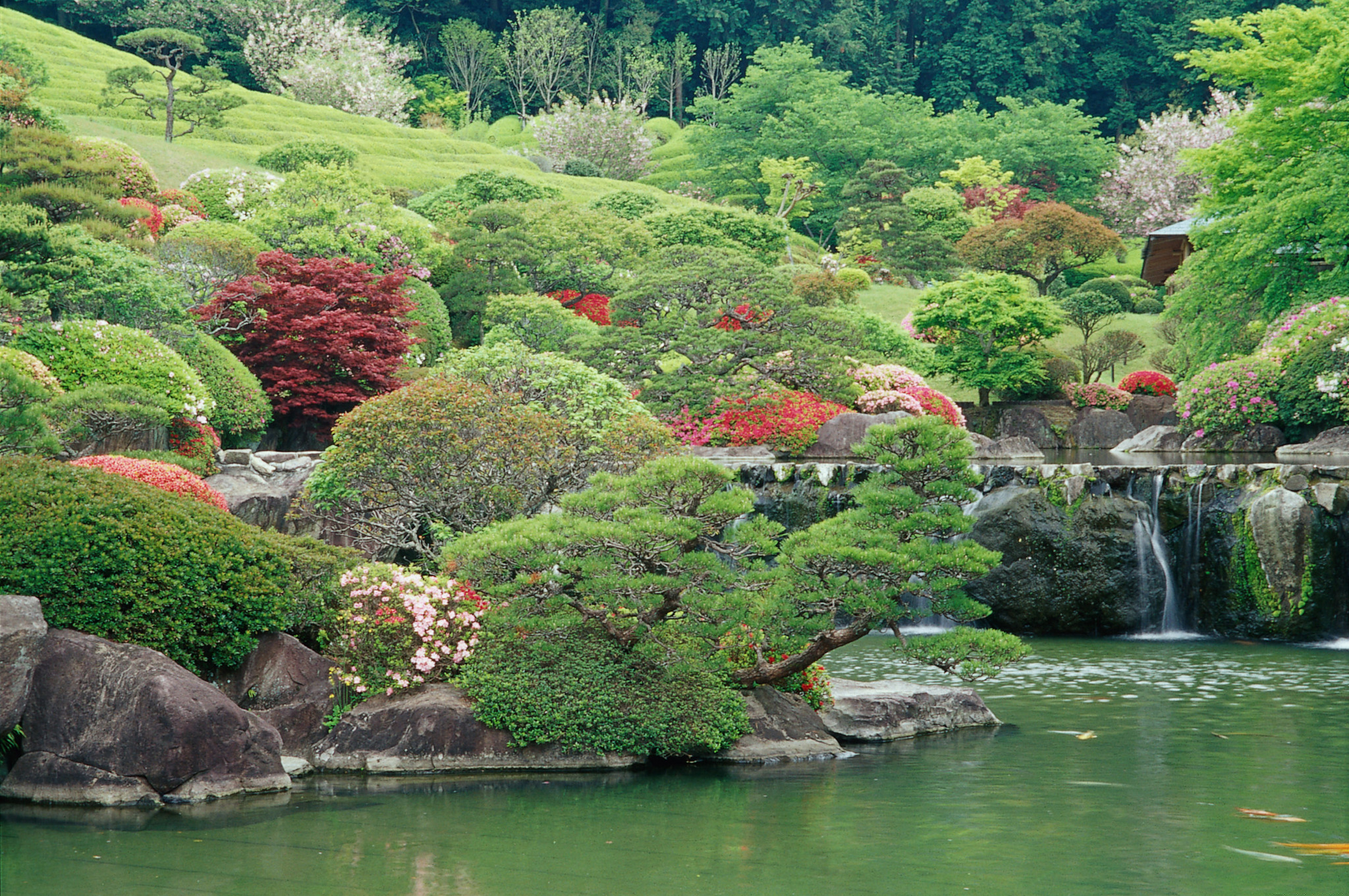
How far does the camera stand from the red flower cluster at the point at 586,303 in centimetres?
2786

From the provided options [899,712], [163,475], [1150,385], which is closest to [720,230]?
[1150,385]

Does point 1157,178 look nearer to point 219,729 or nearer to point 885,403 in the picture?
point 885,403

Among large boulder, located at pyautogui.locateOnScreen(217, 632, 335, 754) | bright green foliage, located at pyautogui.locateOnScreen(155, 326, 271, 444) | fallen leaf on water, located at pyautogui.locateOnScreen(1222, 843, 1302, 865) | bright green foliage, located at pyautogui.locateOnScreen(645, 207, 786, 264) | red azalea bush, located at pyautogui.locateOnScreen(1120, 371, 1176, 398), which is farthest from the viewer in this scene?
bright green foliage, located at pyautogui.locateOnScreen(645, 207, 786, 264)

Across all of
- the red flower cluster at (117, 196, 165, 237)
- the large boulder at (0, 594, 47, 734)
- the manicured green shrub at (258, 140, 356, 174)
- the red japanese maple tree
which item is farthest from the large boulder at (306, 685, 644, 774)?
the manicured green shrub at (258, 140, 356, 174)

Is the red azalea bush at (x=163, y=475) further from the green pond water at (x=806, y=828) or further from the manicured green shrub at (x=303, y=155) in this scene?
the manicured green shrub at (x=303, y=155)

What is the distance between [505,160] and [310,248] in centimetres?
2818

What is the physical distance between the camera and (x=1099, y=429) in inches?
1190

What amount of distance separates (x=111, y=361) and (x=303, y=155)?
70.5 ft

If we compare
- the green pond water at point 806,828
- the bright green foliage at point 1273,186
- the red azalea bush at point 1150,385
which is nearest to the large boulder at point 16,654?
the green pond water at point 806,828

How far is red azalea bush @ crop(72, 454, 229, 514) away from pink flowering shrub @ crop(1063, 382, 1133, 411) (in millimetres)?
23503

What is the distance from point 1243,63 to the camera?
75.1ft

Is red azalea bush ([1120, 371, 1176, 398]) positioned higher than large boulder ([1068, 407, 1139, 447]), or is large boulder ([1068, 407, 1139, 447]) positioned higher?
red azalea bush ([1120, 371, 1176, 398])

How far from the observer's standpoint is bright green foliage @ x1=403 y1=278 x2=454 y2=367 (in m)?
24.5

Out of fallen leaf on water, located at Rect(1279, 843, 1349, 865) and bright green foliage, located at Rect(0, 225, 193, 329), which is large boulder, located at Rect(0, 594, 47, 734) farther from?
bright green foliage, located at Rect(0, 225, 193, 329)
